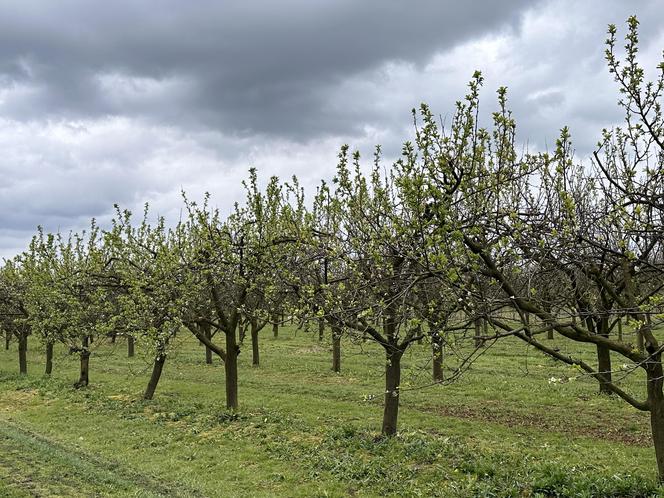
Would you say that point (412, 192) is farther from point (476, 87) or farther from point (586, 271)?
point (586, 271)

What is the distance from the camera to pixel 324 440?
14.6 meters

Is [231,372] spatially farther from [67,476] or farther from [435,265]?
[435,265]

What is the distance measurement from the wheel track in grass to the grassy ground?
4cm

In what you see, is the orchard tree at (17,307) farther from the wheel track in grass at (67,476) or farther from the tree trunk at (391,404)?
the tree trunk at (391,404)

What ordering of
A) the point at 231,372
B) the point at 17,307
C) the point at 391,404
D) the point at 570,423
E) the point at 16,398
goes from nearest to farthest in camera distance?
the point at 391,404, the point at 570,423, the point at 231,372, the point at 16,398, the point at 17,307

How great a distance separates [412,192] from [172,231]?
791 inches

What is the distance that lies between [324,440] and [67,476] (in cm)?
659

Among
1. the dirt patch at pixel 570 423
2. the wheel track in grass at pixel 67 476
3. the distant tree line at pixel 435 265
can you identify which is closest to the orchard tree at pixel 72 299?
the distant tree line at pixel 435 265

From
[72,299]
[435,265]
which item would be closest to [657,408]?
[435,265]

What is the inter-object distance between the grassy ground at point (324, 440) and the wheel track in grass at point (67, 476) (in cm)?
4

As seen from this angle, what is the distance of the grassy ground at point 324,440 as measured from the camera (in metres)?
10.9

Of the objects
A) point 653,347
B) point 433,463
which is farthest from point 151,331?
point 653,347

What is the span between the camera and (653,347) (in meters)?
8.78

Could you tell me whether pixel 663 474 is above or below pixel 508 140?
below
